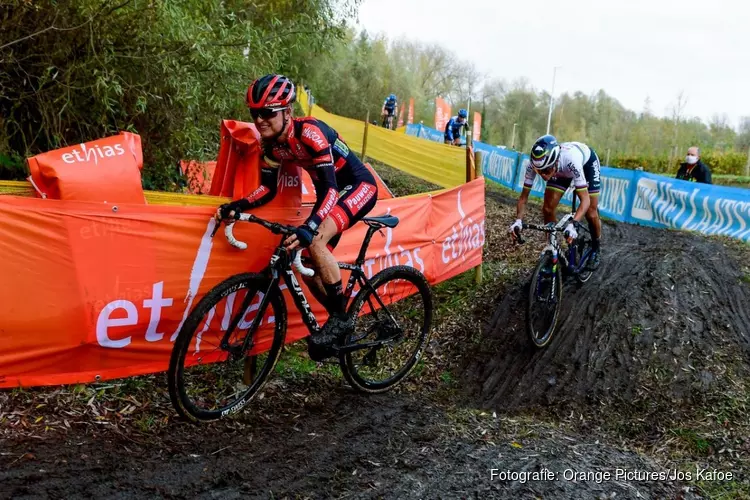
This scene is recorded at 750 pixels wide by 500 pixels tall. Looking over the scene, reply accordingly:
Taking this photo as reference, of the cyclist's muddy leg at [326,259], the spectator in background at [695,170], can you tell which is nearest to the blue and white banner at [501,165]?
the spectator in background at [695,170]

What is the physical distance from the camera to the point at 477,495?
10.8 feet

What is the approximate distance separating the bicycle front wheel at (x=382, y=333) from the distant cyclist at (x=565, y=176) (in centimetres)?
187

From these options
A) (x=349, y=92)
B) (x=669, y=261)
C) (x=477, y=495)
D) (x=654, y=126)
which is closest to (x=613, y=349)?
(x=669, y=261)

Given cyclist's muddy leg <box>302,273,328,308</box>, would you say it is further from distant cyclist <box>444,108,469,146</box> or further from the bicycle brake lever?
distant cyclist <box>444,108,469,146</box>

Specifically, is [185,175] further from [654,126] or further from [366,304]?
[654,126]

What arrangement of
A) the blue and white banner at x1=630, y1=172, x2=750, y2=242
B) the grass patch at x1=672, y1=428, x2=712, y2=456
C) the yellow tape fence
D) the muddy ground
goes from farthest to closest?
the yellow tape fence → the blue and white banner at x1=630, y1=172, x2=750, y2=242 → the grass patch at x1=672, y1=428, x2=712, y2=456 → the muddy ground

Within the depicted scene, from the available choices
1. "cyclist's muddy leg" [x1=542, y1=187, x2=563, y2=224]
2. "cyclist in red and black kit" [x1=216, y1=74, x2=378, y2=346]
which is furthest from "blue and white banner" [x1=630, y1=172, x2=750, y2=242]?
"cyclist in red and black kit" [x1=216, y1=74, x2=378, y2=346]

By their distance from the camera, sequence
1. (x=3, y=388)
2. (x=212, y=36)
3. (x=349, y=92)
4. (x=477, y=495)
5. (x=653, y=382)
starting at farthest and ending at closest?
(x=349, y=92) < (x=212, y=36) < (x=653, y=382) < (x=3, y=388) < (x=477, y=495)

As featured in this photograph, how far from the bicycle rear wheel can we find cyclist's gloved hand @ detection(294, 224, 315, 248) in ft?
10.1

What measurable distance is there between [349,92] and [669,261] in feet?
136

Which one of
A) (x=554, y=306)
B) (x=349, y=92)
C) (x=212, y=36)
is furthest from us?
(x=349, y=92)

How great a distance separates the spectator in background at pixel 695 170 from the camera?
13.1 m

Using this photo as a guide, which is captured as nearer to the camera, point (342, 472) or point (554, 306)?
point (342, 472)

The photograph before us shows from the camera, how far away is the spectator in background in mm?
13109
